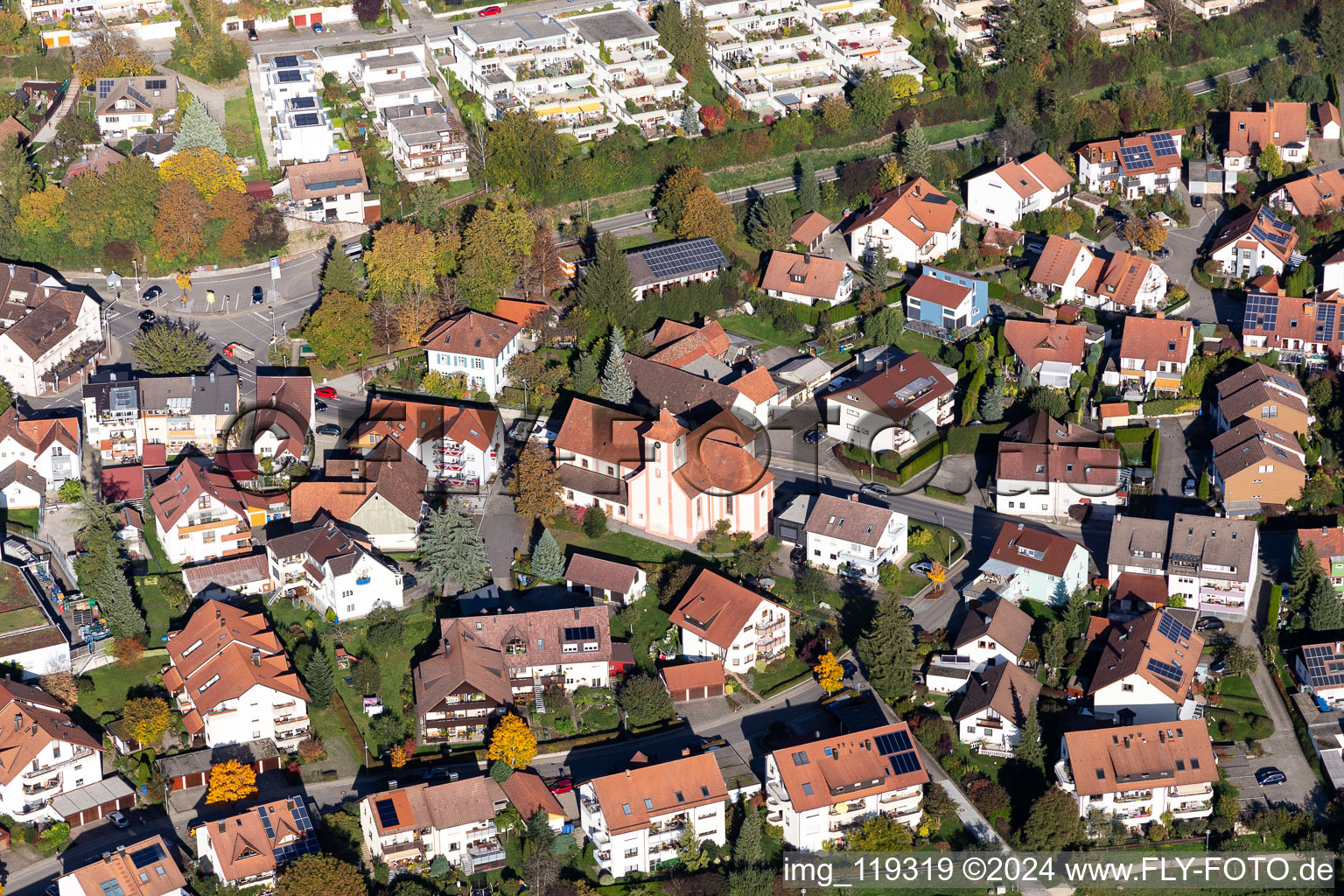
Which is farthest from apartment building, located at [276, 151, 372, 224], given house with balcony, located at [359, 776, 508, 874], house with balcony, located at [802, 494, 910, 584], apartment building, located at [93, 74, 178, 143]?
house with balcony, located at [359, 776, 508, 874]

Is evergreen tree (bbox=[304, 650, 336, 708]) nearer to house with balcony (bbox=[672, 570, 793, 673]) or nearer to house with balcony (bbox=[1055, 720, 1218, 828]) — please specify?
house with balcony (bbox=[672, 570, 793, 673])

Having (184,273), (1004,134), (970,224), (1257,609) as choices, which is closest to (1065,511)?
(1257,609)

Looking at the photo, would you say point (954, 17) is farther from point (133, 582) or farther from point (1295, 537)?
Answer: point (133, 582)

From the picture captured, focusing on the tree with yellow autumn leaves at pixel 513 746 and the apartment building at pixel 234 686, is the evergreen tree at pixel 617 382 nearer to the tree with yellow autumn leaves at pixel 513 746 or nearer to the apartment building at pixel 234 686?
the apartment building at pixel 234 686

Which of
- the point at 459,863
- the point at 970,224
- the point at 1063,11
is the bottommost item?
the point at 459,863

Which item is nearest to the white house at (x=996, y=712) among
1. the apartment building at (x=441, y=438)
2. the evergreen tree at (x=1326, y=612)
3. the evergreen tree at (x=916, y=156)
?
the evergreen tree at (x=1326, y=612)

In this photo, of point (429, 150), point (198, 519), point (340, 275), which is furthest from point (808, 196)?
point (198, 519)
